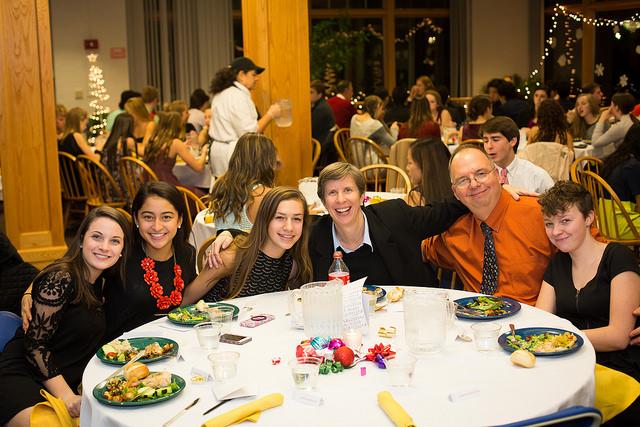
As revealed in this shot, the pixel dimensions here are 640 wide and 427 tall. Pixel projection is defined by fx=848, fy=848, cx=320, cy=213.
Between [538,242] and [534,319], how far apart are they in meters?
0.67

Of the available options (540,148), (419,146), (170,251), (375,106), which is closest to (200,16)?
(375,106)

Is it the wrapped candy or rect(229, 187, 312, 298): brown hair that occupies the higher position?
rect(229, 187, 312, 298): brown hair

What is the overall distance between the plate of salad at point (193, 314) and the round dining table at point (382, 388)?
0.13 metres

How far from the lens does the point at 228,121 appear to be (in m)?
6.32

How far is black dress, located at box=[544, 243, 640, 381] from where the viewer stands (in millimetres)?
2818

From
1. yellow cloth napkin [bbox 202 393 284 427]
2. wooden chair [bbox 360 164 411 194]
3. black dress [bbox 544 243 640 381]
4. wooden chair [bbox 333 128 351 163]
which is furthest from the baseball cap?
yellow cloth napkin [bbox 202 393 284 427]

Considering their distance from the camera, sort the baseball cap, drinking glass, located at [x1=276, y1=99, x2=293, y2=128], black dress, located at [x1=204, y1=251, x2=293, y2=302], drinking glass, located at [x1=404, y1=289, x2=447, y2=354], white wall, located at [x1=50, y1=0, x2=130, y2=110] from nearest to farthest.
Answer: drinking glass, located at [x1=404, y1=289, x2=447, y2=354] → black dress, located at [x1=204, y1=251, x2=293, y2=302] → drinking glass, located at [x1=276, y1=99, x2=293, y2=128] → the baseball cap → white wall, located at [x1=50, y1=0, x2=130, y2=110]

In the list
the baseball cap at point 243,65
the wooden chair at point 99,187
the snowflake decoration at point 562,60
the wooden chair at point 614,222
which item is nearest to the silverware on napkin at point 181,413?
the wooden chair at point 614,222

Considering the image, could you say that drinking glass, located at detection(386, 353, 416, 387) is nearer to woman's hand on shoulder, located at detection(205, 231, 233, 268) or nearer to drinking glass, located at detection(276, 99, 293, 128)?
woman's hand on shoulder, located at detection(205, 231, 233, 268)

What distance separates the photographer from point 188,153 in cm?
692

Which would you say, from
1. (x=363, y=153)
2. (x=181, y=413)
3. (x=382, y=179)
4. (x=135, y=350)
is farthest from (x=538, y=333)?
(x=363, y=153)

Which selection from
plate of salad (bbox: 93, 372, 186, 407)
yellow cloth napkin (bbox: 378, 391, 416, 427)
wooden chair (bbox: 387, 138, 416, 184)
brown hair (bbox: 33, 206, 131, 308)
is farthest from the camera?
wooden chair (bbox: 387, 138, 416, 184)

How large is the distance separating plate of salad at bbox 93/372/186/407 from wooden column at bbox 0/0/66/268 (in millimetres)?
3660

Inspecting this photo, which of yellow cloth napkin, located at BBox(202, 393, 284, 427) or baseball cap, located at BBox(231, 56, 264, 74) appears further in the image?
baseball cap, located at BBox(231, 56, 264, 74)
